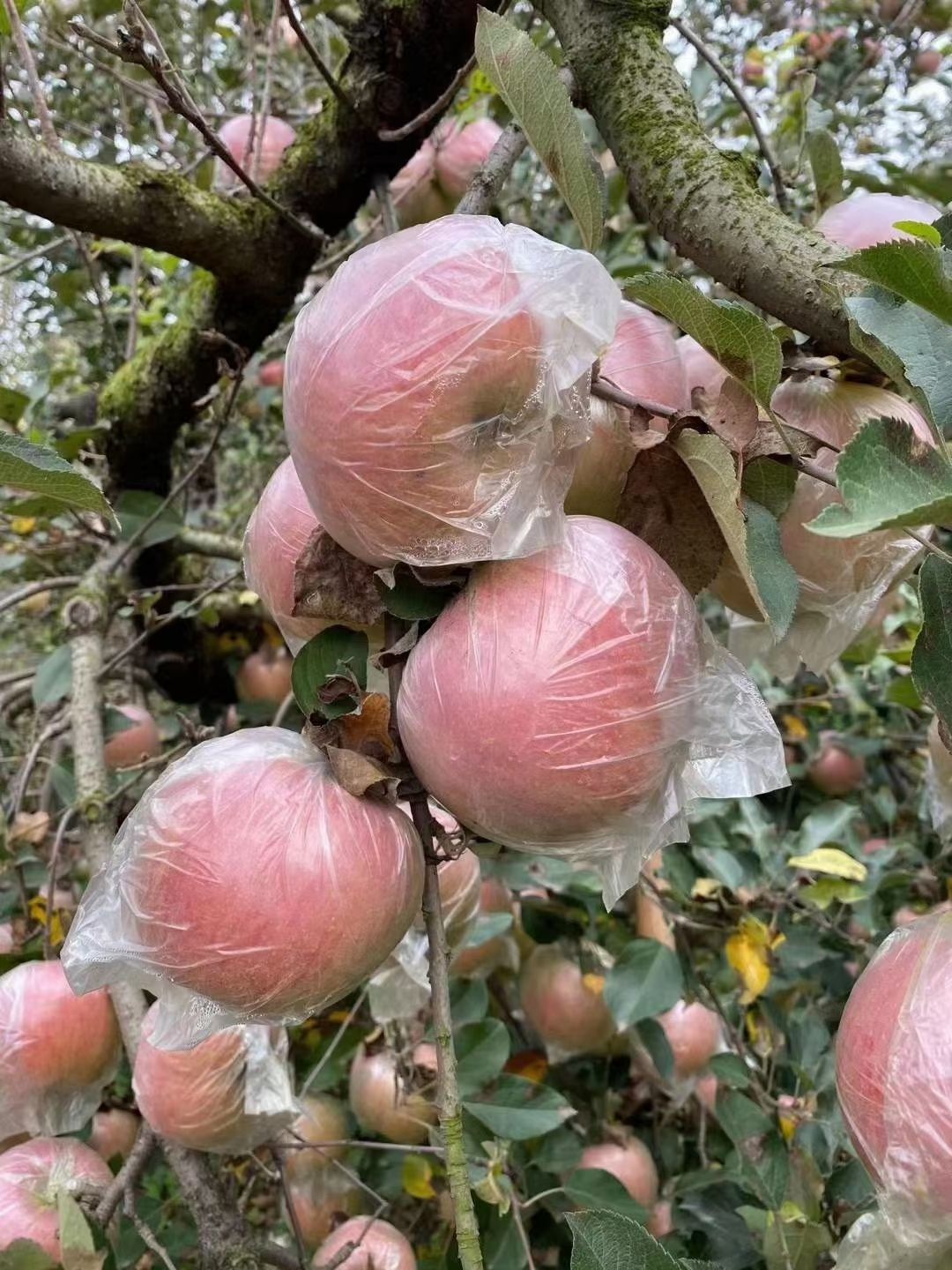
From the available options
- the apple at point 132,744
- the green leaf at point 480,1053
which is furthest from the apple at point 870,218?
the apple at point 132,744

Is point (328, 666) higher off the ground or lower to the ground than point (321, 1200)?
higher

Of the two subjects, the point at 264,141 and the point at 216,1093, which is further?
the point at 264,141

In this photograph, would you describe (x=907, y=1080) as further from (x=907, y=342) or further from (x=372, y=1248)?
(x=372, y=1248)

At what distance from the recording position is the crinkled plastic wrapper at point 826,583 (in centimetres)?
61

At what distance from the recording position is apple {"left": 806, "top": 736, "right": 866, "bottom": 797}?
1.72m

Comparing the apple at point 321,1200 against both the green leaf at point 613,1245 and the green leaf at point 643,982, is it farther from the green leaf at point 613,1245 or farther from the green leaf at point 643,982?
the green leaf at point 613,1245

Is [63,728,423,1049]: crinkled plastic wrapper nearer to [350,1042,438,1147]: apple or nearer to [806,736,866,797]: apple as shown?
[350,1042,438,1147]: apple

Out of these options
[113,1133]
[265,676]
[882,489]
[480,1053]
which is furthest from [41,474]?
[265,676]

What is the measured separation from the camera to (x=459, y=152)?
123 centimetres

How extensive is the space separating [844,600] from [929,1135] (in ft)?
1.03

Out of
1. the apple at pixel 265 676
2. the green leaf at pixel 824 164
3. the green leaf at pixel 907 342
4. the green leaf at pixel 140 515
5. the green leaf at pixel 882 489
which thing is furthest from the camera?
the apple at pixel 265 676

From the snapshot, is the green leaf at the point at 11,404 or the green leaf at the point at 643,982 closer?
the green leaf at the point at 643,982

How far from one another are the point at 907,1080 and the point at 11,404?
1168 millimetres

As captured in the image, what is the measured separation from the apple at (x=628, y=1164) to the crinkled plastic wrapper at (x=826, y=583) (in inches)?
28.2
